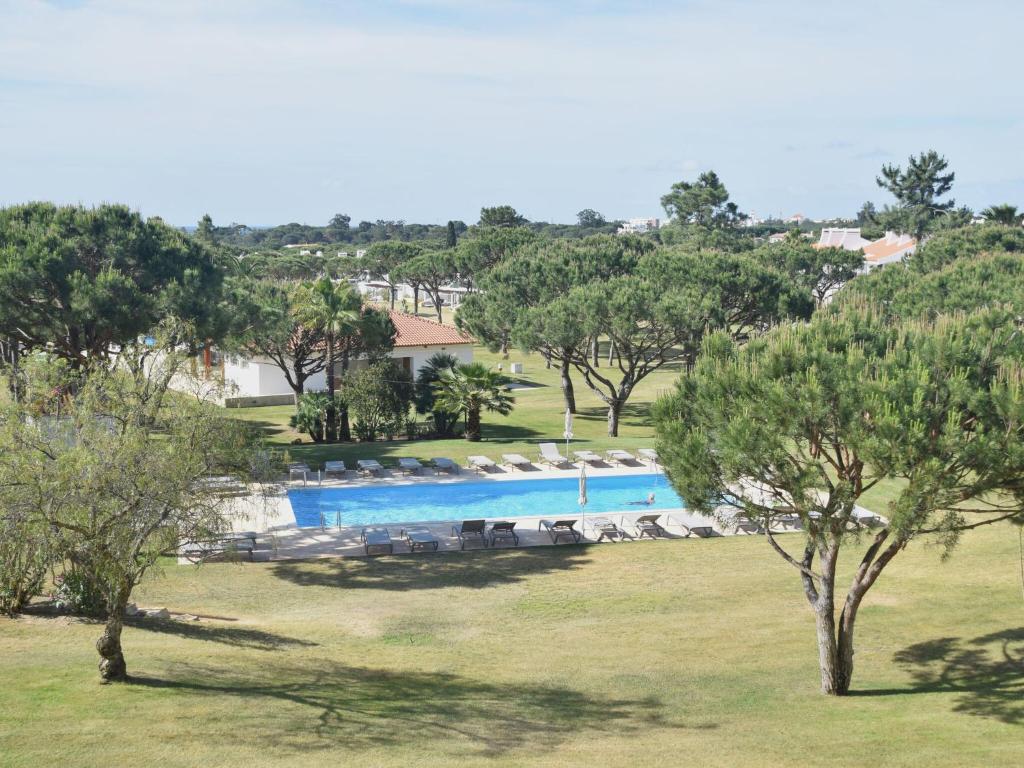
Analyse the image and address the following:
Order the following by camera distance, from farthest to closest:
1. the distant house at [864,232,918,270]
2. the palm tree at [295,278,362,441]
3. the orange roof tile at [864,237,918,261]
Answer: the orange roof tile at [864,237,918,261] → the distant house at [864,232,918,270] → the palm tree at [295,278,362,441]

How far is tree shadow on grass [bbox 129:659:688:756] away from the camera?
41.6 feet

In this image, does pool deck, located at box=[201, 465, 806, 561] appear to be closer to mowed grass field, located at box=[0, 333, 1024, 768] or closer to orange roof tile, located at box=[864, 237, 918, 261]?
mowed grass field, located at box=[0, 333, 1024, 768]

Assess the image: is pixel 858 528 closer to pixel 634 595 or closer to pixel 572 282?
pixel 634 595

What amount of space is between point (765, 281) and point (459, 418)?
48.8 feet

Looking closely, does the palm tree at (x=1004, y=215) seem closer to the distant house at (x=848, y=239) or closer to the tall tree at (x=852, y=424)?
the distant house at (x=848, y=239)

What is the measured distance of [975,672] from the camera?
15.8 m

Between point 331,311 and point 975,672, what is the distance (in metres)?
26.8

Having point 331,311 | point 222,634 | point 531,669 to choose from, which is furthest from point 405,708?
point 331,311

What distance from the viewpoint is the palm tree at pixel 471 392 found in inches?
1454

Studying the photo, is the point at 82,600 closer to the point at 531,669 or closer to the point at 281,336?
the point at 531,669

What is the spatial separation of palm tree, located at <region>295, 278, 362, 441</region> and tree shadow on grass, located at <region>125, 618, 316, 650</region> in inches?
805

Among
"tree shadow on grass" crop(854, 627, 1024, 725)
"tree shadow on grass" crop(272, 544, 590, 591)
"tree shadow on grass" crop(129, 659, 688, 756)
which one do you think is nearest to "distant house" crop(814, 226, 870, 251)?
"tree shadow on grass" crop(272, 544, 590, 591)

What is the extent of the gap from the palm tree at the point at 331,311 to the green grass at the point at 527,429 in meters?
1.60

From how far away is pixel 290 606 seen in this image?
19.6 metres
